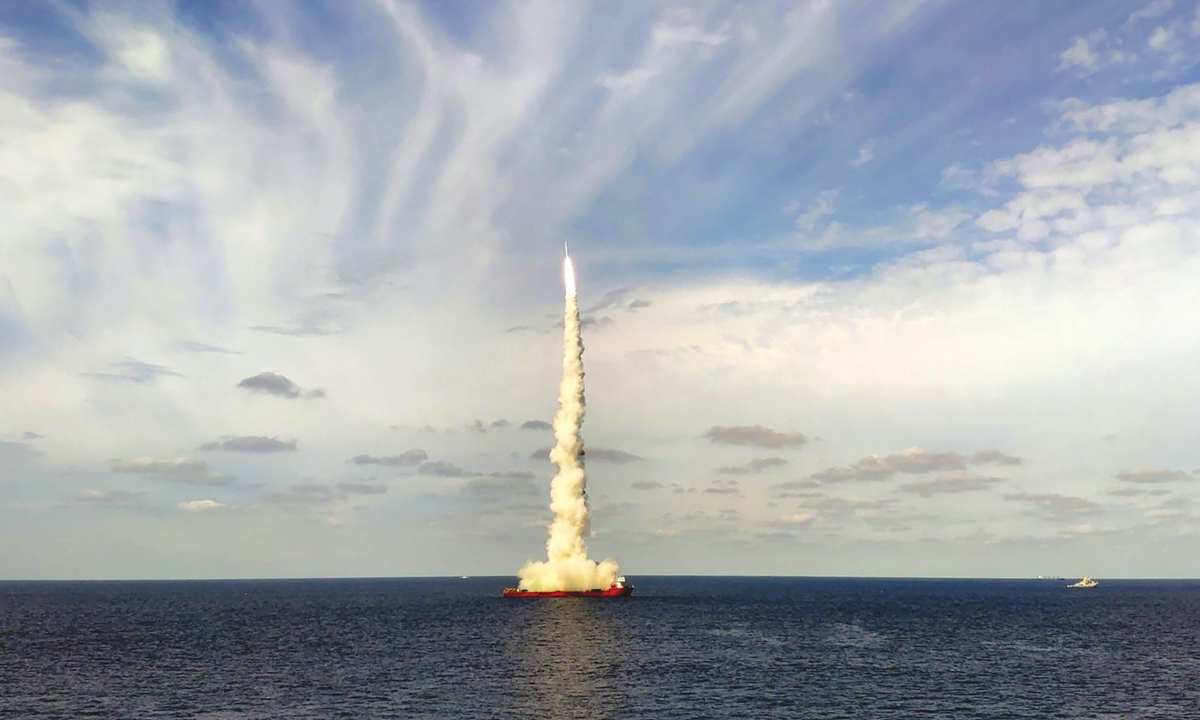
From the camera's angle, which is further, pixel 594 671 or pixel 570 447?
pixel 570 447

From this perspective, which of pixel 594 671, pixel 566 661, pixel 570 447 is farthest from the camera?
pixel 570 447

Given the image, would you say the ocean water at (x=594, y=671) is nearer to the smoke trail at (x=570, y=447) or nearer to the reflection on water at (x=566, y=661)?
the reflection on water at (x=566, y=661)

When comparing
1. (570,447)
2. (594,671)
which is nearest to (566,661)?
(594,671)

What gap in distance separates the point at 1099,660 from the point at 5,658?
14609 centimetres

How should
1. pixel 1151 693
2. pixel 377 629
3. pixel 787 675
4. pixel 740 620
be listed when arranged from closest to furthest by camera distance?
pixel 1151 693
pixel 787 675
pixel 377 629
pixel 740 620

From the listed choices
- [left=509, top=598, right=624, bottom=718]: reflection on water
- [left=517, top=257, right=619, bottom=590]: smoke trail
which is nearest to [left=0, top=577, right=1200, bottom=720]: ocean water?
[left=509, top=598, right=624, bottom=718]: reflection on water

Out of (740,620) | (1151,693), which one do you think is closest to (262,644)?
(740,620)

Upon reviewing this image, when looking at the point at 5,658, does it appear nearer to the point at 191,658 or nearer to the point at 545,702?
the point at 191,658

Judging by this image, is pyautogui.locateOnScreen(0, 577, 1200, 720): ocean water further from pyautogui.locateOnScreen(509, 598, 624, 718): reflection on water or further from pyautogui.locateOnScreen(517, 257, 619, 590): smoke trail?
pyautogui.locateOnScreen(517, 257, 619, 590): smoke trail

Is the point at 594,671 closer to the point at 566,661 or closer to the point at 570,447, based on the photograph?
the point at 566,661

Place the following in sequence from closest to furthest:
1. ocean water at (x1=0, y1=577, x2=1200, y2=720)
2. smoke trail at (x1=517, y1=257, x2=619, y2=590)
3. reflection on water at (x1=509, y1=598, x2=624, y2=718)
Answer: ocean water at (x1=0, y1=577, x2=1200, y2=720)
reflection on water at (x1=509, y1=598, x2=624, y2=718)
smoke trail at (x1=517, y1=257, x2=619, y2=590)

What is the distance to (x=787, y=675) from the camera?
348ft

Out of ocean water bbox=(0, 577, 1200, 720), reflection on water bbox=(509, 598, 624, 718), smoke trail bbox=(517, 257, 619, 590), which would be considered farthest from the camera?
smoke trail bbox=(517, 257, 619, 590)

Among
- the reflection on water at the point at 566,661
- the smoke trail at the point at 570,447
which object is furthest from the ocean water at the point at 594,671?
the smoke trail at the point at 570,447
